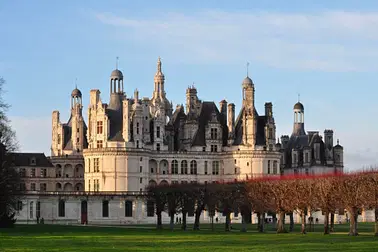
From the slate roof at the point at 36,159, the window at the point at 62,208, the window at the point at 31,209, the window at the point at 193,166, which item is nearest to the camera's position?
the window at the point at 31,209

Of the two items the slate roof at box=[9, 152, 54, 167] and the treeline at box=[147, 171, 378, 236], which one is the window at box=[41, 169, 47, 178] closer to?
the slate roof at box=[9, 152, 54, 167]

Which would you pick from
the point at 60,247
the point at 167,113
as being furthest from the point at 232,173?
the point at 60,247

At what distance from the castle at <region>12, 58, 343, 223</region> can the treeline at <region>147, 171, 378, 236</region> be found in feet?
55.7

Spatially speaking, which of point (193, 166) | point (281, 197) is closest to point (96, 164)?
point (193, 166)

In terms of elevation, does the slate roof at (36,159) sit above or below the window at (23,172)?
above

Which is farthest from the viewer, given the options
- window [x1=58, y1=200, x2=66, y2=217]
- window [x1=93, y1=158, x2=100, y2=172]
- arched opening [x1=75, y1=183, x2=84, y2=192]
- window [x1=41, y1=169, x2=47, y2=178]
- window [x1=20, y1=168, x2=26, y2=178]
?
arched opening [x1=75, y1=183, x2=84, y2=192]

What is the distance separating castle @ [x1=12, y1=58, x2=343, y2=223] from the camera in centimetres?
13088

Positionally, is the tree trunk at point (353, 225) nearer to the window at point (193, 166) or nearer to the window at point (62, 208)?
the window at point (62, 208)

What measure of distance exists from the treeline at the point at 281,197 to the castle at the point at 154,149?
669 inches

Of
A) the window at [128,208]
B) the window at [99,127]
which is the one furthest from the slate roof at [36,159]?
the window at [128,208]

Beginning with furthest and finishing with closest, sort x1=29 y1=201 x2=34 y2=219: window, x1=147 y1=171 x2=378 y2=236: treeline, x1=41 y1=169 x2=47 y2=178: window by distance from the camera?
x1=41 y1=169 x2=47 y2=178: window → x1=29 y1=201 x2=34 y2=219: window → x1=147 y1=171 x2=378 y2=236: treeline

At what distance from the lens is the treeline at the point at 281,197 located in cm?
8525

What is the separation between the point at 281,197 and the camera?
94312 mm

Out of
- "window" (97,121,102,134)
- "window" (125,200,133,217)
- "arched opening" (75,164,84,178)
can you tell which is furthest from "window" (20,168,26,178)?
"window" (125,200,133,217)
